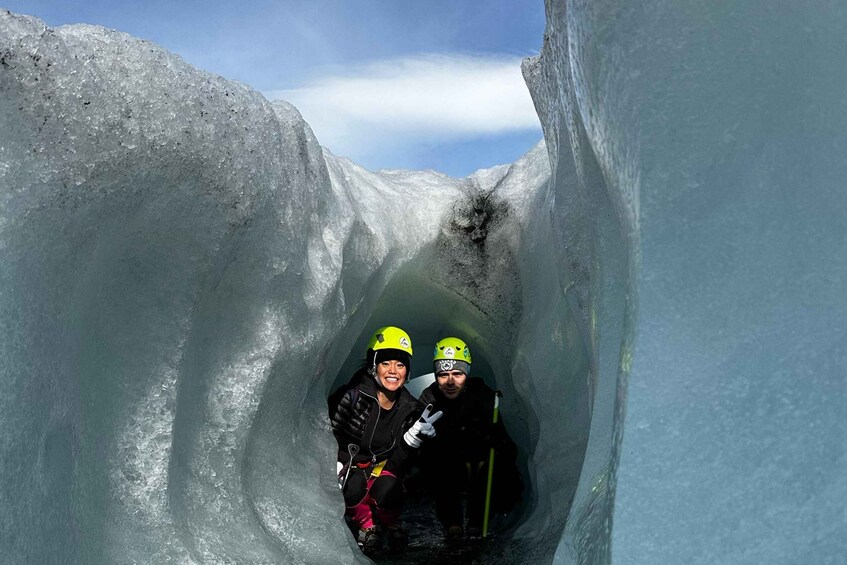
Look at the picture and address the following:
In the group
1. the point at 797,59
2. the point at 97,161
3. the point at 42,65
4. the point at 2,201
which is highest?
the point at 797,59

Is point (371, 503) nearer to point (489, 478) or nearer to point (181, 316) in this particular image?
point (489, 478)

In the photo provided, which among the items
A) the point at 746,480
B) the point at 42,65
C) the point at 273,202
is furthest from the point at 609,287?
the point at 42,65

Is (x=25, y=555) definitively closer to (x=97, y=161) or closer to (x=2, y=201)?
(x=2, y=201)

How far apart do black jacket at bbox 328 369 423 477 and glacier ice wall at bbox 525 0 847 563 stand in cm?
235

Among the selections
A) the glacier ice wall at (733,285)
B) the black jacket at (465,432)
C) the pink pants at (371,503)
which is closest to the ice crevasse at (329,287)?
the glacier ice wall at (733,285)

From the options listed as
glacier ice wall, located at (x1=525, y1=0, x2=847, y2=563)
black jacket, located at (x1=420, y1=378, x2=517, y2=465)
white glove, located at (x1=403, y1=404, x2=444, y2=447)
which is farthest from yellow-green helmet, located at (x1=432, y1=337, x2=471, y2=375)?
glacier ice wall, located at (x1=525, y1=0, x2=847, y2=563)

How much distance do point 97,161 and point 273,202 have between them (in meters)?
0.89

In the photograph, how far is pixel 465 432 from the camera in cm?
467

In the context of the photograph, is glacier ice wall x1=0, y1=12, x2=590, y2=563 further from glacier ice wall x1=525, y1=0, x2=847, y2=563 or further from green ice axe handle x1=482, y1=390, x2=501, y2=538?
glacier ice wall x1=525, y1=0, x2=847, y2=563

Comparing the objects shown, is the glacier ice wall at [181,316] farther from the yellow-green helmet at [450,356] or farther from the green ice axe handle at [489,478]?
the yellow-green helmet at [450,356]

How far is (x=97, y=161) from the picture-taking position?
2408mm

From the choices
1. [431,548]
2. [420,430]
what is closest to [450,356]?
[420,430]

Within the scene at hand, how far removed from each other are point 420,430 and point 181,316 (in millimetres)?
1806

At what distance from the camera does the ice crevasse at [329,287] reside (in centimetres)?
206
